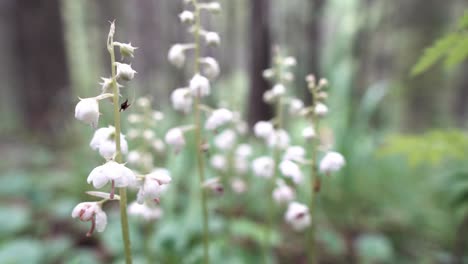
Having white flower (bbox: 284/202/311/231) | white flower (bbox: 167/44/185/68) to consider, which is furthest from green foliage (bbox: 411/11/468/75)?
white flower (bbox: 167/44/185/68)

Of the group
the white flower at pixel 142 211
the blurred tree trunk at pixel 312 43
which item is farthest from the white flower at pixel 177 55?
the blurred tree trunk at pixel 312 43

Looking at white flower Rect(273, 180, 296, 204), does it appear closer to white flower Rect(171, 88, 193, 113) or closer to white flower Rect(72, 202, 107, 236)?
white flower Rect(171, 88, 193, 113)

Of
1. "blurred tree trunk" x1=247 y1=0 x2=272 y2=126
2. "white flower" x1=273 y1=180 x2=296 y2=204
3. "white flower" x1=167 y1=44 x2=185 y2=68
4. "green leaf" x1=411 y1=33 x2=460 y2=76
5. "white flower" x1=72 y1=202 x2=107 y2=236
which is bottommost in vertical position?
"white flower" x1=72 y1=202 x2=107 y2=236

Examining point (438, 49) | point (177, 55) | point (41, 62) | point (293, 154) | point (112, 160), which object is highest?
point (41, 62)

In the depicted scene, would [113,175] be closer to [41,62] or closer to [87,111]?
[87,111]

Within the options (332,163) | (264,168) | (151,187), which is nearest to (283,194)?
(264,168)

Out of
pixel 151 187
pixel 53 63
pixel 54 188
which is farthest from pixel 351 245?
pixel 53 63

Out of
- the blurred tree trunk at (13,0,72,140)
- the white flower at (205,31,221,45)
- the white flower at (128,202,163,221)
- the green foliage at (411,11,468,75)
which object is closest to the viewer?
the green foliage at (411,11,468,75)
